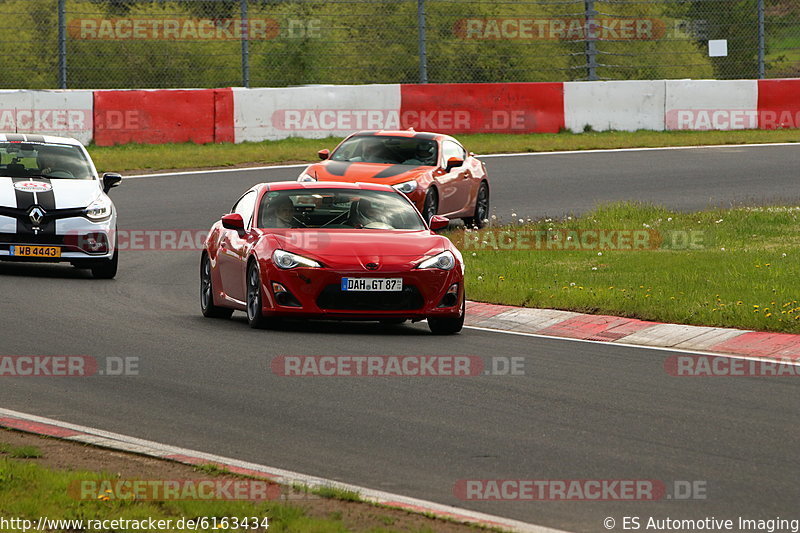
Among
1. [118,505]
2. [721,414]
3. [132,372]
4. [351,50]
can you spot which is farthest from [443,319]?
[351,50]

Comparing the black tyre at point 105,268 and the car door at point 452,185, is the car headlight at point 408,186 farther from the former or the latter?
the black tyre at point 105,268

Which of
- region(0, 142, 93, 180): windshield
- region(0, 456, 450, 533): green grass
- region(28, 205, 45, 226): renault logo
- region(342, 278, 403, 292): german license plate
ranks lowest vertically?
region(0, 456, 450, 533): green grass

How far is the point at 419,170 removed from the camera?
20.1 m

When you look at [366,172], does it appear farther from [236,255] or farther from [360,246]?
[360,246]

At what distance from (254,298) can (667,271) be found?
499 cm

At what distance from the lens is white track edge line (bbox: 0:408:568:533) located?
21.4 feet

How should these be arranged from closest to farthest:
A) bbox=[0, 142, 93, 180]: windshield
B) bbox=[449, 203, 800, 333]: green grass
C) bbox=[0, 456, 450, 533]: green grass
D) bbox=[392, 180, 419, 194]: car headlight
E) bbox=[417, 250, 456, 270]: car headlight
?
bbox=[0, 456, 450, 533]: green grass → bbox=[417, 250, 456, 270]: car headlight → bbox=[449, 203, 800, 333]: green grass → bbox=[0, 142, 93, 180]: windshield → bbox=[392, 180, 419, 194]: car headlight

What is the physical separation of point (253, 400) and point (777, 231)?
34.1ft

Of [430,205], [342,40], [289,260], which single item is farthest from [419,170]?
[342,40]

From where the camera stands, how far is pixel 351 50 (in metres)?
31.8

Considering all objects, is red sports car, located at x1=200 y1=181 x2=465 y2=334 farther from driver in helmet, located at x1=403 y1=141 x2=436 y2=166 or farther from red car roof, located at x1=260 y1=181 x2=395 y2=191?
driver in helmet, located at x1=403 y1=141 x2=436 y2=166

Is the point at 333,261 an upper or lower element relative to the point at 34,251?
upper

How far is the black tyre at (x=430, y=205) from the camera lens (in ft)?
64.7

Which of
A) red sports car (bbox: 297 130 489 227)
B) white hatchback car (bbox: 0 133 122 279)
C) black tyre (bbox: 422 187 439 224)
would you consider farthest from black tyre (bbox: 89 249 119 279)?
black tyre (bbox: 422 187 439 224)
